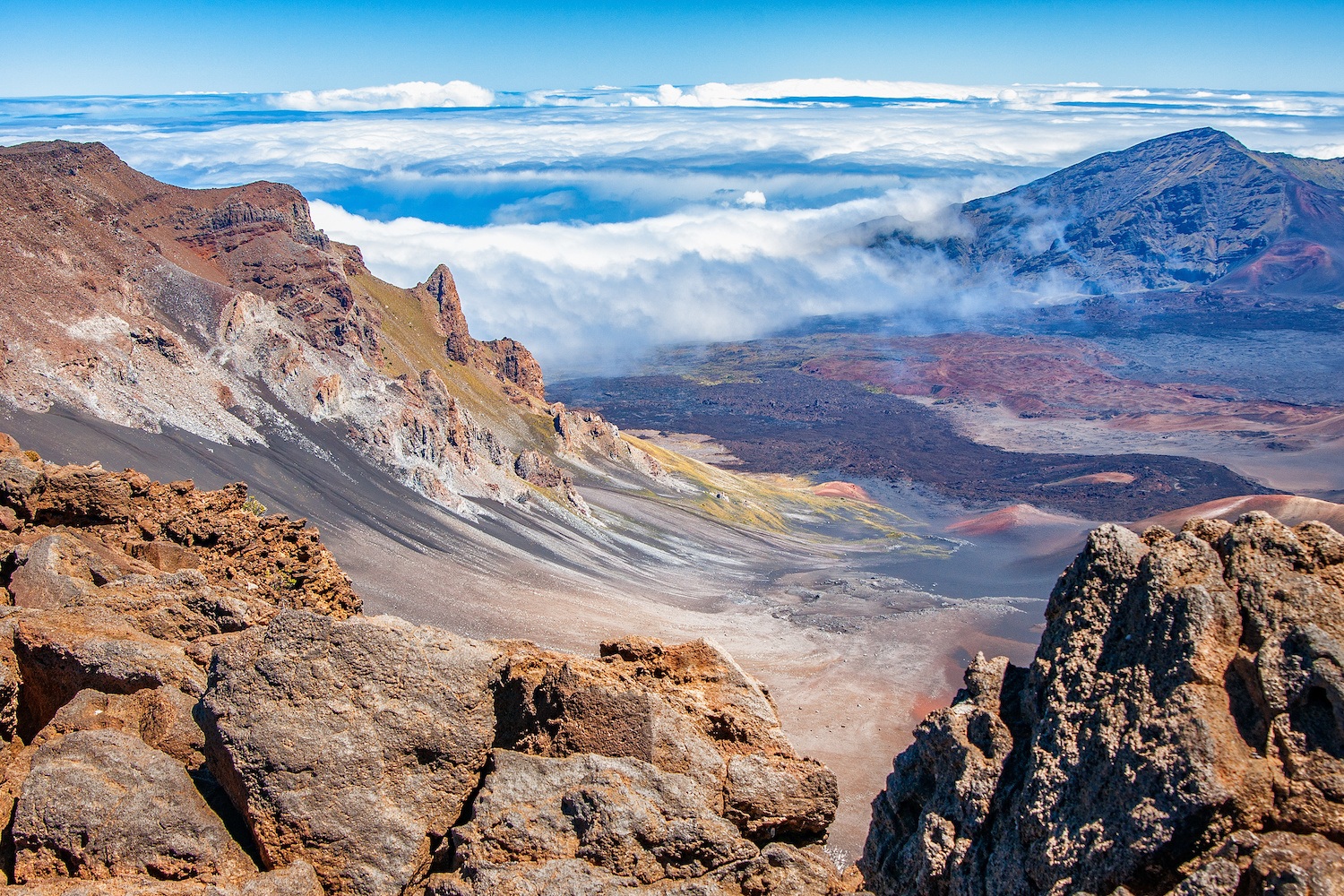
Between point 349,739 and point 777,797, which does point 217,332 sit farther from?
point 777,797

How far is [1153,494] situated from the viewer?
13162 cm

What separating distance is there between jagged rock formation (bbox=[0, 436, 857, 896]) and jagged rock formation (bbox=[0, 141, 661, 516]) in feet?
150

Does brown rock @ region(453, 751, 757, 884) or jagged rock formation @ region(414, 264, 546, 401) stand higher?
brown rock @ region(453, 751, 757, 884)

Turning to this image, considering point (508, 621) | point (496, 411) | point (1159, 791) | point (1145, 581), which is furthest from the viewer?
point (496, 411)

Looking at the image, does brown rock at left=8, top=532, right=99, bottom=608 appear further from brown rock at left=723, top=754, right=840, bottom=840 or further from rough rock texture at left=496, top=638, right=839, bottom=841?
brown rock at left=723, top=754, right=840, bottom=840

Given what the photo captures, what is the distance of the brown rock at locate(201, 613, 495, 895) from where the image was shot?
27.9ft

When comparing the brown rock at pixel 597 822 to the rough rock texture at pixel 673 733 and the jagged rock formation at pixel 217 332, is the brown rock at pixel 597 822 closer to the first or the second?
the rough rock texture at pixel 673 733

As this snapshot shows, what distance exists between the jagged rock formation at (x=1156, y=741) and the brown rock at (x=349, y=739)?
4605mm

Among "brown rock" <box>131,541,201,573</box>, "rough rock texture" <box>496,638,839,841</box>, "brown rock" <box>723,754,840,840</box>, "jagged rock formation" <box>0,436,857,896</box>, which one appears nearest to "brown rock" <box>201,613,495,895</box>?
"jagged rock formation" <box>0,436,857,896</box>

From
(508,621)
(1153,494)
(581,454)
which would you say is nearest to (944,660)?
(508,621)

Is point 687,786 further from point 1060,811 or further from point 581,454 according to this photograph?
point 581,454

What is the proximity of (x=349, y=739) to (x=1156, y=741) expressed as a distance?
7.22 meters

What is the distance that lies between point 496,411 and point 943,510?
66.7 metres

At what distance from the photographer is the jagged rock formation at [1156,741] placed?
687cm
